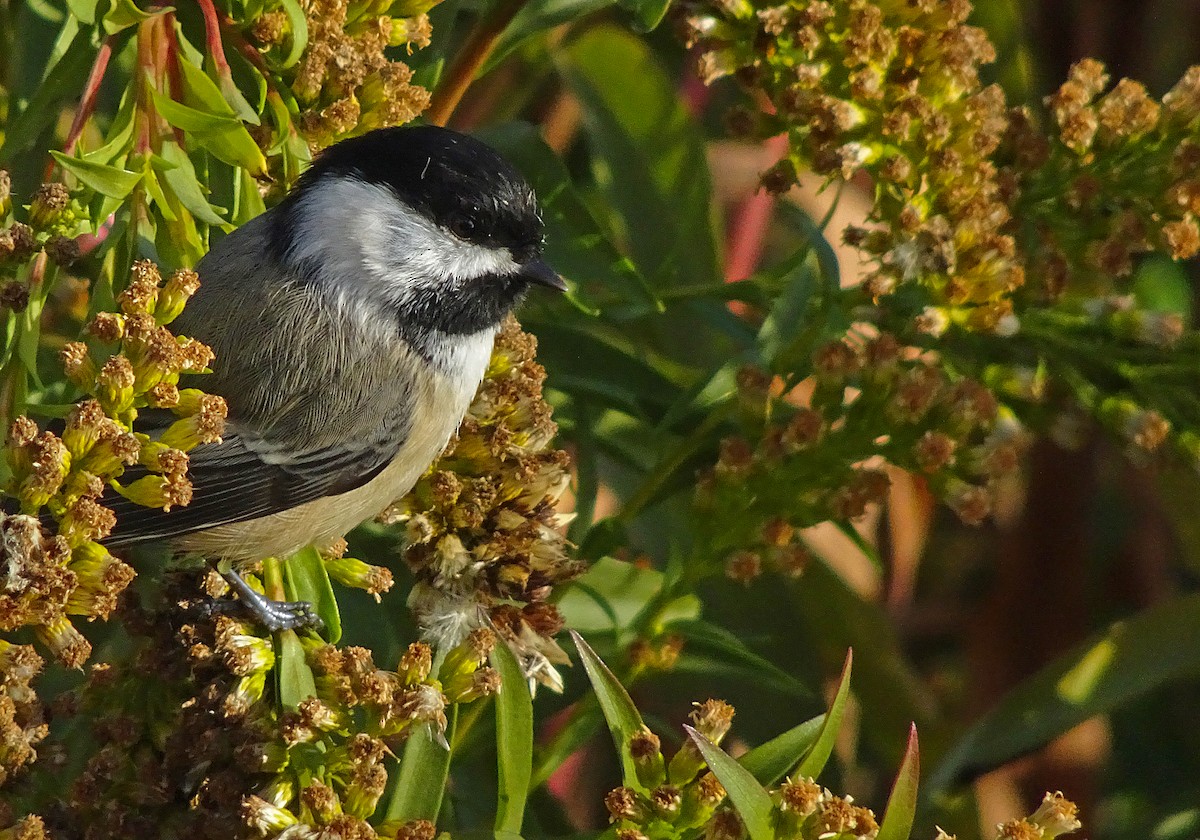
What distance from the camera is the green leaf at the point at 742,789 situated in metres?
1.24

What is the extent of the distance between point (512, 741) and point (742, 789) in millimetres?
289

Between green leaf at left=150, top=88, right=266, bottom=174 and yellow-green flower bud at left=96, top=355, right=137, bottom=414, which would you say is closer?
yellow-green flower bud at left=96, top=355, right=137, bottom=414

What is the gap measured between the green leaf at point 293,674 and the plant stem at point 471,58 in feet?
2.64

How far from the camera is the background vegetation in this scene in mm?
1363

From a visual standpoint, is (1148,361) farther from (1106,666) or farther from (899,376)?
(1106,666)

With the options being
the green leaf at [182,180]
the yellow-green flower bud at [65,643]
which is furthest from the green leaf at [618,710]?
the green leaf at [182,180]

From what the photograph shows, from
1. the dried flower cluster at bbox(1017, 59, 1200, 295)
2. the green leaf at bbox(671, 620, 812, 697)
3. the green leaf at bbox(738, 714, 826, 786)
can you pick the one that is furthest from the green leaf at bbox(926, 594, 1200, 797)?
the green leaf at bbox(738, 714, 826, 786)

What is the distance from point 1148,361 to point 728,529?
1.80ft

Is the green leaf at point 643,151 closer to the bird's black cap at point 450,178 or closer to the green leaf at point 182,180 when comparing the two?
the bird's black cap at point 450,178

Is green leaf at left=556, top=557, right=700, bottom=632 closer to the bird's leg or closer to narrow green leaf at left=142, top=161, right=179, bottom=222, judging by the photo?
Result: the bird's leg

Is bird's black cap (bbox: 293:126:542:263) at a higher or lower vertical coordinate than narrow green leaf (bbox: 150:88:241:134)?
lower

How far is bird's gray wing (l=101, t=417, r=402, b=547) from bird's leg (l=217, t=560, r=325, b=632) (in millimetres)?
226

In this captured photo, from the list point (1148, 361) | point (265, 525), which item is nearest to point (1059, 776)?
point (1148, 361)

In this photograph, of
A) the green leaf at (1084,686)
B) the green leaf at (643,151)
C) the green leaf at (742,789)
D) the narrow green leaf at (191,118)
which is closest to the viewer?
the green leaf at (742,789)
